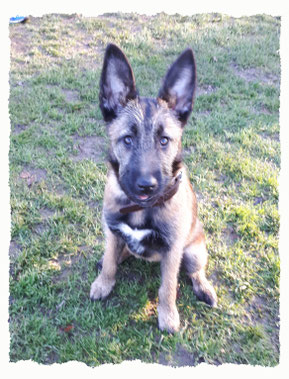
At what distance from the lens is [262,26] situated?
325 inches

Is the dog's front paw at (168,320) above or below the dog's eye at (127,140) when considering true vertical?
below

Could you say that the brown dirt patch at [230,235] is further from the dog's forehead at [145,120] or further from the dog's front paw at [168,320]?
the dog's forehead at [145,120]

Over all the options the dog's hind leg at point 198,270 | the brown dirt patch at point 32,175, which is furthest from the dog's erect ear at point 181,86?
the brown dirt patch at point 32,175

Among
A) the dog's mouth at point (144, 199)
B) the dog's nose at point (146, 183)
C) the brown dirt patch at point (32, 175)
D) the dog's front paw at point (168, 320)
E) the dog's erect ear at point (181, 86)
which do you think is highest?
the dog's erect ear at point (181, 86)

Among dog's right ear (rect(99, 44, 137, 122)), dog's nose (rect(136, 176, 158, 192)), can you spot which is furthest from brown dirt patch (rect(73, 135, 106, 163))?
dog's nose (rect(136, 176, 158, 192))

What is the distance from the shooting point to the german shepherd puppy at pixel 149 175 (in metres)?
2.84

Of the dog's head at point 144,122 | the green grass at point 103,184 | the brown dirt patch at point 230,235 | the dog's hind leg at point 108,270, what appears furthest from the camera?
the brown dirt patch at point 230,235

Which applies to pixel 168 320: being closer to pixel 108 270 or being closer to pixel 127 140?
pixel 108 270

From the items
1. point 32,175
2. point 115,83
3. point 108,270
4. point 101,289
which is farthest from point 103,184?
point 115,83

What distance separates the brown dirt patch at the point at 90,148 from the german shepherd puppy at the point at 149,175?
6.48 feet

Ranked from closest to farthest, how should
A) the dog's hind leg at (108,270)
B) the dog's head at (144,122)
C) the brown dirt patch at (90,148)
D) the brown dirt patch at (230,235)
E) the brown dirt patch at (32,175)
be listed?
the dog's head at (144,122) < the dog's hind leg at (108,270) < the brown dirt patch at (230,235) < the brown dirt patch at (32,175) < the brown dirt patch at (90,148)

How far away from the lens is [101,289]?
11.3 feet

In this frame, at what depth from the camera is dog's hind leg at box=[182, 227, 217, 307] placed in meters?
3.49

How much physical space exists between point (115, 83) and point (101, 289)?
6.83 ft
